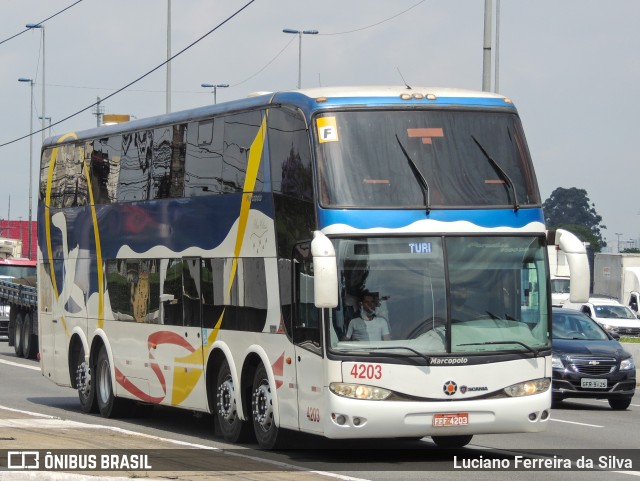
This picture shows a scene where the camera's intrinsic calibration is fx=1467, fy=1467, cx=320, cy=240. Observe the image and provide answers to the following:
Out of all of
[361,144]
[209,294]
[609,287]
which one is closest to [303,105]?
[361,144]

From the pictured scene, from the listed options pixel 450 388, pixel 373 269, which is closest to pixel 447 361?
pixel 450 388

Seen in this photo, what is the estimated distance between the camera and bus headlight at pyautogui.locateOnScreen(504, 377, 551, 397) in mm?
14602

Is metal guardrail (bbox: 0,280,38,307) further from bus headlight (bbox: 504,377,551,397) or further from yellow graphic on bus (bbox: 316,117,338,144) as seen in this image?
bus headlight (bbox: 504,377,551,397)

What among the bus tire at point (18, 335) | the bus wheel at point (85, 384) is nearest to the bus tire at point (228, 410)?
the bus wheel at point (85, 384)

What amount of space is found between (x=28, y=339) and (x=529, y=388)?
2420 cm

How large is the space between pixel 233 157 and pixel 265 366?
8.63 feet

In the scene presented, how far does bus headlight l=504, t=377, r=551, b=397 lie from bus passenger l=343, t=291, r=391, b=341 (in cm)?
139

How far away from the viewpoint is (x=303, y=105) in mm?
15133

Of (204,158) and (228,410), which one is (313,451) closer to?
(228,410)

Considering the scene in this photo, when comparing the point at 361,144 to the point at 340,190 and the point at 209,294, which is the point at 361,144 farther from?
the point at 209,294

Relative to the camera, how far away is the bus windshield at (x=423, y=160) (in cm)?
1460

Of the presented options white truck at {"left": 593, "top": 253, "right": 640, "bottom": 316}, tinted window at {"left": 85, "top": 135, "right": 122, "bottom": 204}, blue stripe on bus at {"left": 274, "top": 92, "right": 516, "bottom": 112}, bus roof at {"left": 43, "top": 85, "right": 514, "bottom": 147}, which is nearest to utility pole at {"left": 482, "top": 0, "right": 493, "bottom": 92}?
tinted window at {"left": 85, "top": 135, "right": 122, "bottom": 204}

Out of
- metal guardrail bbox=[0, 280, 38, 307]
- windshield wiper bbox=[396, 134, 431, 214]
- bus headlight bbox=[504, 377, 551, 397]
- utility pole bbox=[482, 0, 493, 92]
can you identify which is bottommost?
bus headlight bbox=[504, 377, 551, 397]

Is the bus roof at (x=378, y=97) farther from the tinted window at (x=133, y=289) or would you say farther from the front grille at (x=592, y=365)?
the front grille at (x=592, y=365)
